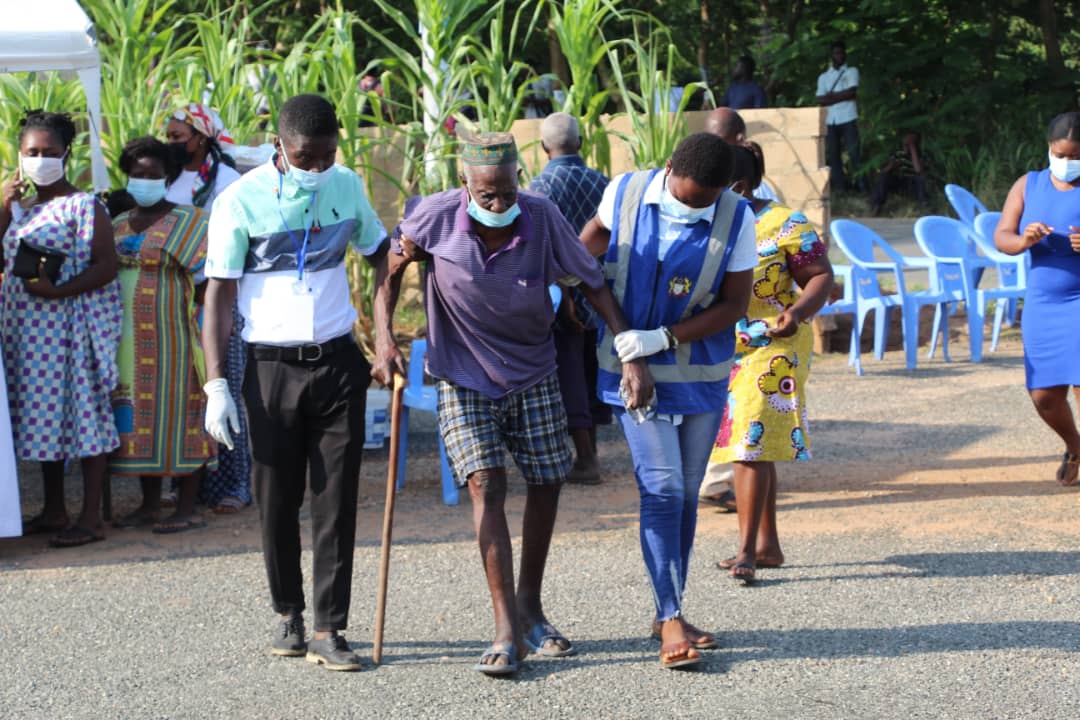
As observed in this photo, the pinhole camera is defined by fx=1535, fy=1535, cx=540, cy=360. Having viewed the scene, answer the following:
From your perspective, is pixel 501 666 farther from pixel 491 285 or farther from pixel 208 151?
pixel 208 151

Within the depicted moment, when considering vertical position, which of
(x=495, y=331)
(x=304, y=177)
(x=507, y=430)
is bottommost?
(x=507, y=430)

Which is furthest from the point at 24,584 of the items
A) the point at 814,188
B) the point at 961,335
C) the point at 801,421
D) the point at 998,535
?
the point at 961,335

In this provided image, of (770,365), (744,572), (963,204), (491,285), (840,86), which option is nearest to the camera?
→ (491,285)

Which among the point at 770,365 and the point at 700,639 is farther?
the point at 770,365

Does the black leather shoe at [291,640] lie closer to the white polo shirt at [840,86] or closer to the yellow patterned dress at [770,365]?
the yellow patterned dress at [770,365]

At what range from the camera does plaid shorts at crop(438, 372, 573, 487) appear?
195 inches

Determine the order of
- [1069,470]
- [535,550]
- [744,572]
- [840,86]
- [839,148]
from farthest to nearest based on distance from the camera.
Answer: [839,148], [840,86], [1069,470], [744,572], [535,550]

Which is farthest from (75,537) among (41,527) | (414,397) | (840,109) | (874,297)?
(840,109)

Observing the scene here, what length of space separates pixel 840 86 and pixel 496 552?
14970 millimetres

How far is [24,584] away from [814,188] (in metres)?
7.65

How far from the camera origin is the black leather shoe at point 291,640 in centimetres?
514

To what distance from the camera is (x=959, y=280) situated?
39.3 feet

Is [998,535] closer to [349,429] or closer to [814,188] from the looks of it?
[349,429]

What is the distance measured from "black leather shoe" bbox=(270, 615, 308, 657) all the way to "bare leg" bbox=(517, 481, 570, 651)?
0.74m
